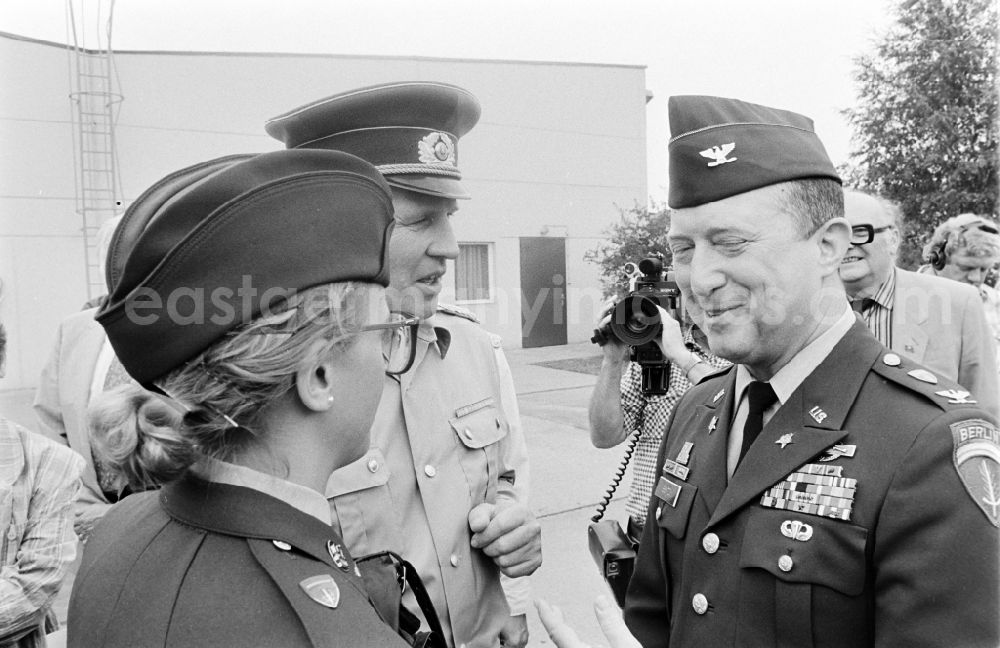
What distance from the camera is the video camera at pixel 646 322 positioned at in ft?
9.76

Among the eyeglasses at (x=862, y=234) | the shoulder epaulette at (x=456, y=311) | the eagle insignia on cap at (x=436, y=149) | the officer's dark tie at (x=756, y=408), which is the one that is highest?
the eagle insignia on cap at (x=436, y=149)

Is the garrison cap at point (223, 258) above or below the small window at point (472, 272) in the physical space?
below

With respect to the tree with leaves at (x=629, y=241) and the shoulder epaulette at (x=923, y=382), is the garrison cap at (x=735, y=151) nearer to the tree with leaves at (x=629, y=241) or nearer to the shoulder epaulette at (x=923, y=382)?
the shoulder epaulette at (x=923, y=382)

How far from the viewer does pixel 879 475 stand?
4.27 ft

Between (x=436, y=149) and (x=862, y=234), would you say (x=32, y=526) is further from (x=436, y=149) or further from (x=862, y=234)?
(x=862, y=234)

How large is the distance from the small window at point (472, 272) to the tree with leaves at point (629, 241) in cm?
209

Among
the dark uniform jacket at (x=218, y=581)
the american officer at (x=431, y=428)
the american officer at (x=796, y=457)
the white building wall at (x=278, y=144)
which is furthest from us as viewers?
the white building wall at (x=278, y=144)

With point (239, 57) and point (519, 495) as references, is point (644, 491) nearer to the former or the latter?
point (519, 495)

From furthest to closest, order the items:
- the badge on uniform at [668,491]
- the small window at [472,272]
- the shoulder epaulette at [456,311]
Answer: the small window at [472,272] < the shoulder epaulette at [456,311] < the badge on uniform at [668,491]

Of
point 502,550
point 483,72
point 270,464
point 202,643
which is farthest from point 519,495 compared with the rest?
point 483,72

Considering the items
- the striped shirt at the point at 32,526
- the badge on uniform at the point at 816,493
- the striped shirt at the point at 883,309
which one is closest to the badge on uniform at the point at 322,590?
the badge on uniform at the point at 816,493

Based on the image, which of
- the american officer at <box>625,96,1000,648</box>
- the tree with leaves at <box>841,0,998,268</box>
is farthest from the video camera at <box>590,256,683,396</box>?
the tree with leaves at <box>841,0,998,268</box>

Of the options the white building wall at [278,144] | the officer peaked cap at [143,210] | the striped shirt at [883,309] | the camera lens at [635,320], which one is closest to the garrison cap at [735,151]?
the officer peaked cap at [143,210]

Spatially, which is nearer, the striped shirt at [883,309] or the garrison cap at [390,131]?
the garrison cap at [390,131]
